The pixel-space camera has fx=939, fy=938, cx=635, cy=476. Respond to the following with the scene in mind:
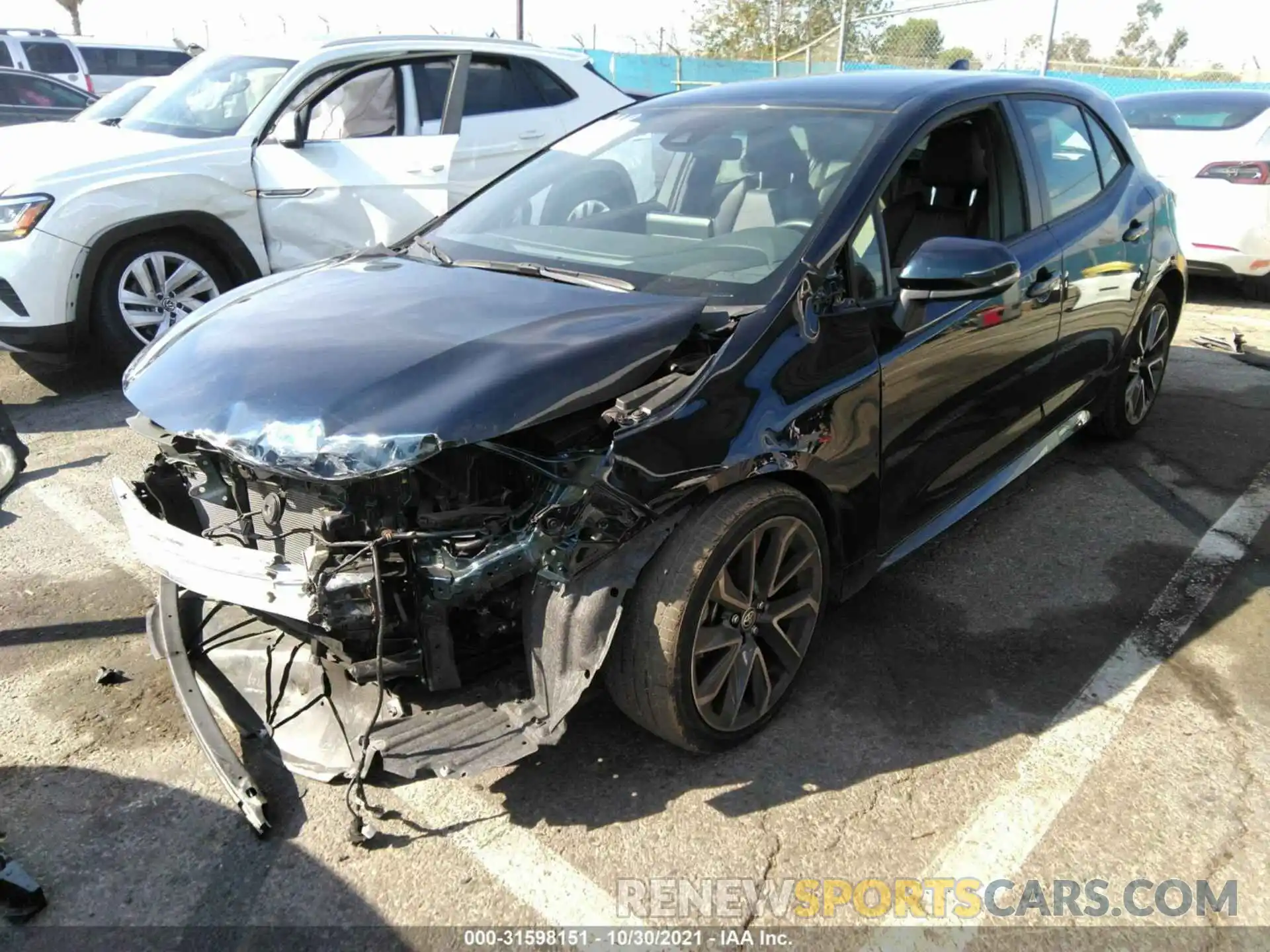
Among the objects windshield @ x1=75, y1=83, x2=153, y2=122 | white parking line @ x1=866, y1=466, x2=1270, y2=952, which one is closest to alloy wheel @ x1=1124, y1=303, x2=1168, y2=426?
white parking line @ x1=866, y1=466, x2=1270, y2=952

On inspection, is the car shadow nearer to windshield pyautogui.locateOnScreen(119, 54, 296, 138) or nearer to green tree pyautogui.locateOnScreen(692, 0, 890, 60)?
windshield pyautogui.locateOnScreen(119, 54, 296, 138)

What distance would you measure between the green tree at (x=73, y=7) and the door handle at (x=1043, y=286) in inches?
1844

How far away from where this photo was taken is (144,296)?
561 cm

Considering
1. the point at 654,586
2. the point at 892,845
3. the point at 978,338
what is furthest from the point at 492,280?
the point at 892,845

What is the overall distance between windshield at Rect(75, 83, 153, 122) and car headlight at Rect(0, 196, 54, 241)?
Answer: 178 cm

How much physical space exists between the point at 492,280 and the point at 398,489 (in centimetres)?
92

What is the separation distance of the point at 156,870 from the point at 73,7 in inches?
1890

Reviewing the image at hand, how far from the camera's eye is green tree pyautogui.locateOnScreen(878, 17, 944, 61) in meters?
19.4

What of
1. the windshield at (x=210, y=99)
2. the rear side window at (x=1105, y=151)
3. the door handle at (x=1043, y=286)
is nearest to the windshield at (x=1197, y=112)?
the rear side window at (x=1105, y=151)

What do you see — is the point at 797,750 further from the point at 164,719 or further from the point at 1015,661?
the point at 164,719

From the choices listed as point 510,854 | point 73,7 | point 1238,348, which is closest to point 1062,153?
point 510,854

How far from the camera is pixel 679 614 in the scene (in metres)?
2.32

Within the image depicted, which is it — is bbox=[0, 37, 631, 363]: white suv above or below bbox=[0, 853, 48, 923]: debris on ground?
above

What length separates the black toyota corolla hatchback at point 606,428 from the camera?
7.13ft
